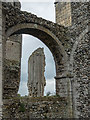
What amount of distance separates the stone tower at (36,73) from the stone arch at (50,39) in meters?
7.67

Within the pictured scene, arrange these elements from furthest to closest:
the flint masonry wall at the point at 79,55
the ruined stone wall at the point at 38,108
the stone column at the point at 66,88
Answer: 1. the stone column at the point at 66,88
2. the flint masonry wall at the point at 79,55
3. the ruined stone wall at the point at 38,108

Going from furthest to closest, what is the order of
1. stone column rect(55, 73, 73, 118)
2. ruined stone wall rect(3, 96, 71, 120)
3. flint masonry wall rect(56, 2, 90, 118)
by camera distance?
stone column rect(55, 73, 73, 118) < flint masonry wall rect(56, 2, 90, 118) < ruined stone wall rect(3, 96, 71, 120)

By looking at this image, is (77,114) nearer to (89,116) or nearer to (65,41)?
(89,116)

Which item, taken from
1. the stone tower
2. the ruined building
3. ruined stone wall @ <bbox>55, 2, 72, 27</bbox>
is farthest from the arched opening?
the stone tower

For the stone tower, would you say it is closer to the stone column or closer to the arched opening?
the stone column

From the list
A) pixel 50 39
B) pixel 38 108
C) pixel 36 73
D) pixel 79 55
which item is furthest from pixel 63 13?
pixel 36 73

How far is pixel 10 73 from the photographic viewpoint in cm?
898

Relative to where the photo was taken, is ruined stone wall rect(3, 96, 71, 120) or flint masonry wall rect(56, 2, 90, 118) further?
flint masonry wall rect(56, 2, 90, 118)

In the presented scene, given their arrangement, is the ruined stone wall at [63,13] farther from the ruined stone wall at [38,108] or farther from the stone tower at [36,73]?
the stone tower at [36,73]

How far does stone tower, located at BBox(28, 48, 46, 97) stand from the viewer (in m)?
14.8

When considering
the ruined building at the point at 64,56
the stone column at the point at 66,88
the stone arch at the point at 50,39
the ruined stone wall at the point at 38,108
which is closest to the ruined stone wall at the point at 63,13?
the ruined building at the point at 64,56

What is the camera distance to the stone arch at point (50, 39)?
6465 mm

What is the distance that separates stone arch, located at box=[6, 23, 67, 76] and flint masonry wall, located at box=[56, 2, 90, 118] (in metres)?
0.40

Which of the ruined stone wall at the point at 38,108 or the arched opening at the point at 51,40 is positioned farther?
the arched opening at the point at 51,40
